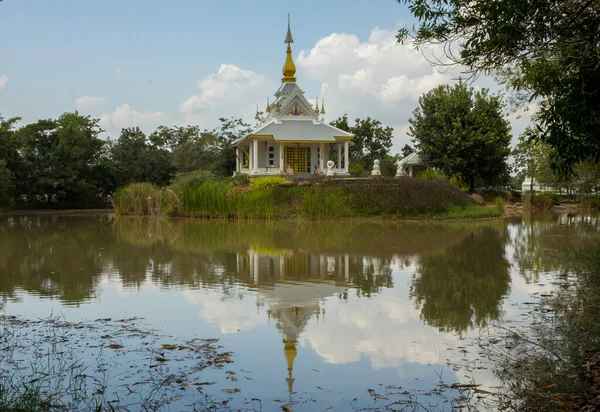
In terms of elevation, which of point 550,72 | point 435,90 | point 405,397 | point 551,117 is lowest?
point 405,397

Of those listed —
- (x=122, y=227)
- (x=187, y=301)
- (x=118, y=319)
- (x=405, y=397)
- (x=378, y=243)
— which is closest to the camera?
(x=405, y=397)

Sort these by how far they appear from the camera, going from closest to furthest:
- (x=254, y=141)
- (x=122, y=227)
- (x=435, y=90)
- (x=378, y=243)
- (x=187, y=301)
Answer: (x=187, y=301)
(x=378, y=243)
(x=122, y=227)
(x=254, y=141)
(x=435, y=90)

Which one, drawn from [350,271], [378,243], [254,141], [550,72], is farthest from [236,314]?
[254,141]

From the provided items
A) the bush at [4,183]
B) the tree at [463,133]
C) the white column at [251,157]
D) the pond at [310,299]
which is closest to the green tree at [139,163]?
the white column at [251,157]

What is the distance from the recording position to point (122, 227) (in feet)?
79.7

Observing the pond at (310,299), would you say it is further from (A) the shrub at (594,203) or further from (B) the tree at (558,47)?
(A) the shrub at (594,203)

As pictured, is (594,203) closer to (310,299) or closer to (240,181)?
(240,181)

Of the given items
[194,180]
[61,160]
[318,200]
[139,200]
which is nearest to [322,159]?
[194,180]

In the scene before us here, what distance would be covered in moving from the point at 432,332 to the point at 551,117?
8.67 feet

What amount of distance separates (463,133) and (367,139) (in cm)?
1246

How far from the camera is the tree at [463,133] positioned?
1492 inches

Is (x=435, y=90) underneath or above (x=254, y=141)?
above

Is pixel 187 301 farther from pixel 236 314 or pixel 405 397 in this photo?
pixel 405 397

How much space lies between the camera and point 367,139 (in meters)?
49.1
